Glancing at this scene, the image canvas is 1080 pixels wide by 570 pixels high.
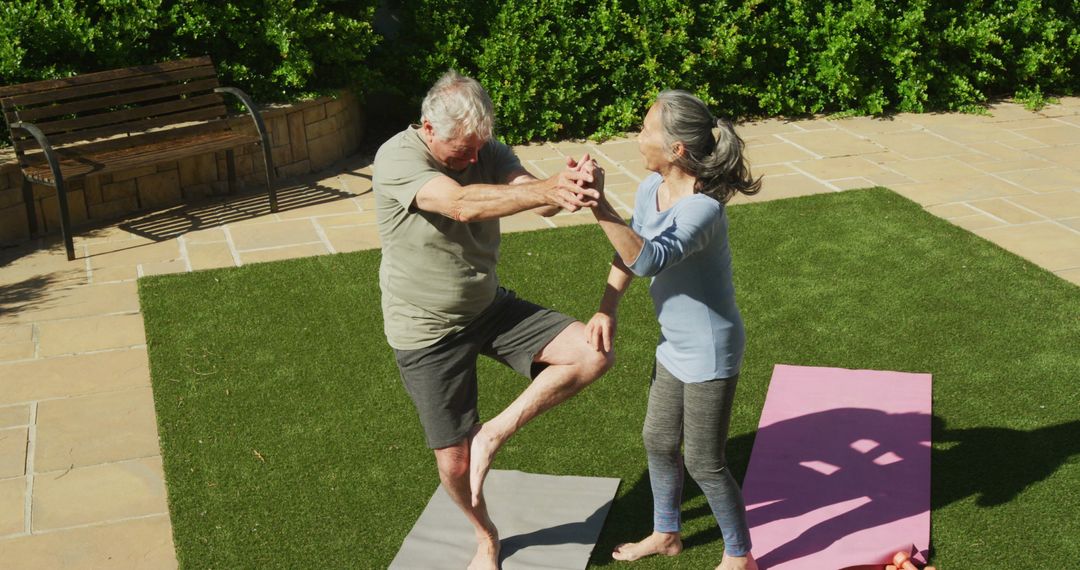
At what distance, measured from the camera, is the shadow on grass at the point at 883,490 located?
4246mm

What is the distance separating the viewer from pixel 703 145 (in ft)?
11.4

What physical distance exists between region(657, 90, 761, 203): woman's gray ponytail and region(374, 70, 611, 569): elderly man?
1.50 feet

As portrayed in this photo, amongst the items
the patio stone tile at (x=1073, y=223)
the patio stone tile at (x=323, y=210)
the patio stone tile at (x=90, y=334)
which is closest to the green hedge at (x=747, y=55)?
the patio stone tile at (x=323, y=210)

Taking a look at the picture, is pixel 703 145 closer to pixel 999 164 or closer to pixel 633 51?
pixel 999 164

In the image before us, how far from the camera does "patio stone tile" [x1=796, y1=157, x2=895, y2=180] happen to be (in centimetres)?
852

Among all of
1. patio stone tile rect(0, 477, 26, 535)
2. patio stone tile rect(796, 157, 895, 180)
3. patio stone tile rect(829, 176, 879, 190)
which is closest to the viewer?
patio stone tile rect(0, 477, 26, 535)

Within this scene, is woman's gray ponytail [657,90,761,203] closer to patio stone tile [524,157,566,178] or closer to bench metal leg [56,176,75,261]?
bench metal leg [56,176,75,261]

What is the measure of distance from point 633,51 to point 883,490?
19.7 feet

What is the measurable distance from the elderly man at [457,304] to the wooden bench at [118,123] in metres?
4.24

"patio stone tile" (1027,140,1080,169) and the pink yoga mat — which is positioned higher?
"patio stone tile" (1027,140,1080,169)

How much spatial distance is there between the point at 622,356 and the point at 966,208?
3291mm

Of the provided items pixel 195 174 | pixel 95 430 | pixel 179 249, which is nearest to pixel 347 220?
pixel 179 249

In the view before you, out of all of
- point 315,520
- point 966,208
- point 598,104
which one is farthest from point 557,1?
point 315,520

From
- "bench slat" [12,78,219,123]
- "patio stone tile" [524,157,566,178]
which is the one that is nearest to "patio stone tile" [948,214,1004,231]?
"patio stone tile" [524,157,566,178]
